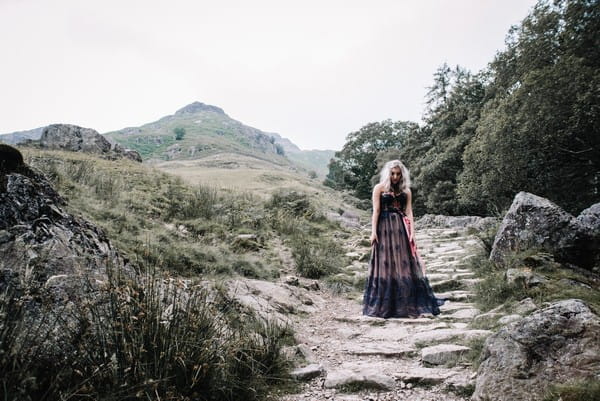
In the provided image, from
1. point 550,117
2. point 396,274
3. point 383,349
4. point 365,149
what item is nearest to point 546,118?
point 550,117

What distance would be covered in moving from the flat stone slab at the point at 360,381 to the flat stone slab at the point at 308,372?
0.13 metres

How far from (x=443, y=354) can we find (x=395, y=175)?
2.44 meters

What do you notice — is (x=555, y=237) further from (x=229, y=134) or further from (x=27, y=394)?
(x=229, y=134)

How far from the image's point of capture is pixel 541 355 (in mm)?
1962

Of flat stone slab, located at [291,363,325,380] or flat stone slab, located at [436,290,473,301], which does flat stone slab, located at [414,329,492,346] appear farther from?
flat stone slab, located at [436,290,473,301]

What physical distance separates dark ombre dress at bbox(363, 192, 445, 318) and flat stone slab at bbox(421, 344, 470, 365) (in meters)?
1.38

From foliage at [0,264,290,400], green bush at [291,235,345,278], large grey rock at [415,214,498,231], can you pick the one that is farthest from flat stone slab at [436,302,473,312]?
large grey rock at [415,214,498,231]

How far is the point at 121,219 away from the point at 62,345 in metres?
3.88

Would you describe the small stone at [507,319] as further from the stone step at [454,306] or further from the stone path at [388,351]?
the stone step at [454,306]

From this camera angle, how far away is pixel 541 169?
10.6 meters

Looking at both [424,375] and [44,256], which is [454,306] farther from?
[44,256]

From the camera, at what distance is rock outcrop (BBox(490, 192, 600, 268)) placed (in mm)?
4343

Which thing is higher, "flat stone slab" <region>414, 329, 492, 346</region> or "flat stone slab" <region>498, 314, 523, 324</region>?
"flat stone slab" <region>498, 314, 523, 324</region>

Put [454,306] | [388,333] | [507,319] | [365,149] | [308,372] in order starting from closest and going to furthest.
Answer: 1. [308,372]
2. [507,319]
3. [388,333]
4. [454,306]
5. [365,149]
